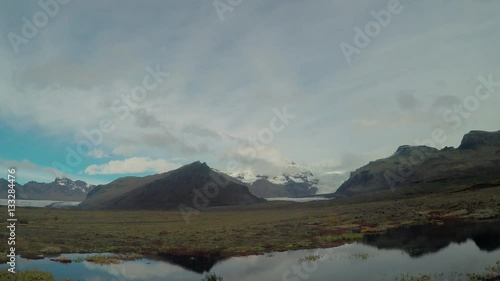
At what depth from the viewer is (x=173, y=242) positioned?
74125mm

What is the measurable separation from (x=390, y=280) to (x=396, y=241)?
1045 inches

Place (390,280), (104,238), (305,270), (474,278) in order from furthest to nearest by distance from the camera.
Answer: (104,238) < (305,270) < (390,280) < (474,278)

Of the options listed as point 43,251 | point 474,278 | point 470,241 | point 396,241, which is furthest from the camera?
point 43,251

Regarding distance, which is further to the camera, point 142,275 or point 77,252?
point 77,252

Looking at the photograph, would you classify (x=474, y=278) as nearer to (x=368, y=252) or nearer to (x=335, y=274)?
(x=335, y=274)

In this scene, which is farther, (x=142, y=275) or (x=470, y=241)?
(x=470, y=241)

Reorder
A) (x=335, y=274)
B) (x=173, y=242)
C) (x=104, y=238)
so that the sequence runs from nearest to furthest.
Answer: (x=335, y=274)
(x=173, y=242)
(x=104, y=238)

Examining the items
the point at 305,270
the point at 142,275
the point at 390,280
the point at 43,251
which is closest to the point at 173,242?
the point at 43,251

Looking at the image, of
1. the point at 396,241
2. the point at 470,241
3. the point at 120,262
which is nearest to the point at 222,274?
the point at 120,262

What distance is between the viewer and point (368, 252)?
51281mm

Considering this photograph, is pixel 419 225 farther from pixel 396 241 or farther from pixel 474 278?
pixel 474 278

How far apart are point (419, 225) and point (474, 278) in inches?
1887

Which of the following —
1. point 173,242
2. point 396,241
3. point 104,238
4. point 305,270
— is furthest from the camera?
point 104,238

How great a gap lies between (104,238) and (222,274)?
47.7 m
